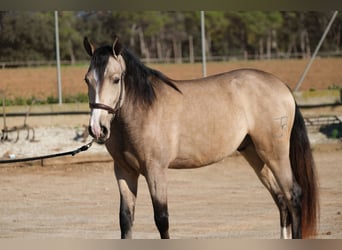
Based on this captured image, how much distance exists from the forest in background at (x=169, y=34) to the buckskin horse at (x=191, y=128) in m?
9.28

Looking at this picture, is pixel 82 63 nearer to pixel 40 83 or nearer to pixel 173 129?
pixel 40 83

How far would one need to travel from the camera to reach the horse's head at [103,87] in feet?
13.3

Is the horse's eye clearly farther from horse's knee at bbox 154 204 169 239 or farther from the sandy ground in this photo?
the sandy ground

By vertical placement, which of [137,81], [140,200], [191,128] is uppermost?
[137,81]

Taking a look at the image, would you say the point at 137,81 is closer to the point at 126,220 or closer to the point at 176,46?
the point at 126,220

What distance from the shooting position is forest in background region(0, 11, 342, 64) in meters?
16.3

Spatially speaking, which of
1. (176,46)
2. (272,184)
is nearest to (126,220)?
(272,184)

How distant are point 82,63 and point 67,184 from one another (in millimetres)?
8201

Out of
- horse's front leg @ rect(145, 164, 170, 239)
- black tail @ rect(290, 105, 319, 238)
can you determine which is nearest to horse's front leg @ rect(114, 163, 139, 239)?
horse's front leg @ rect(145, 164, 170, 239)

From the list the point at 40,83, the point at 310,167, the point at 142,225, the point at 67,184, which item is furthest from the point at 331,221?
the point at 40,83

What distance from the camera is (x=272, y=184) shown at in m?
5.11

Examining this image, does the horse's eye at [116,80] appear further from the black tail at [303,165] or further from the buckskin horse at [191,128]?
the black tail at [303,165]

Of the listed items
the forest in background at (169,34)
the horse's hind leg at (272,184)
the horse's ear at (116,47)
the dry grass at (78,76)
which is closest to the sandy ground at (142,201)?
the horse's hind leg at (272,184)

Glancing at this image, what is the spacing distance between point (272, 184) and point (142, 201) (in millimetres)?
2359
